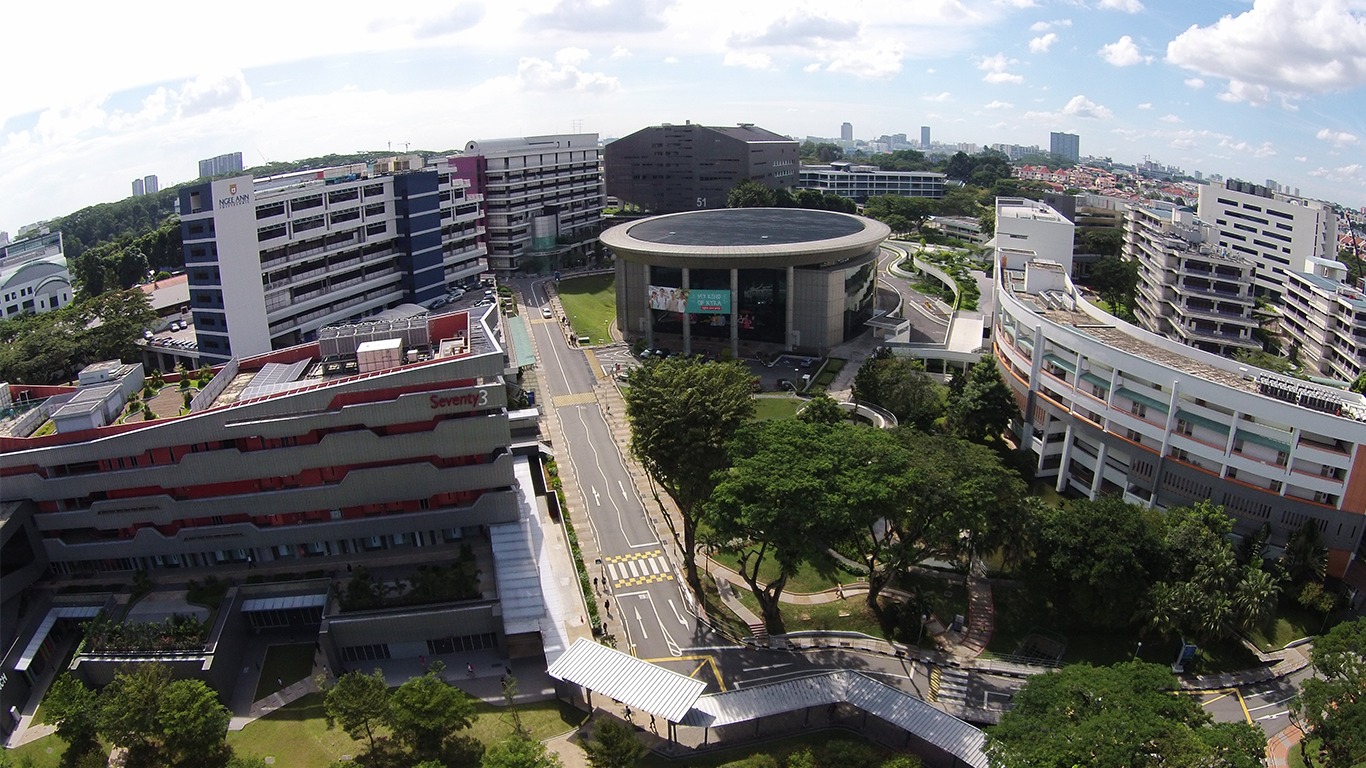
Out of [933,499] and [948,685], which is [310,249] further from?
[948,685]

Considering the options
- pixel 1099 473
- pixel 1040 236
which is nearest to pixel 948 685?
pixel 1099 473

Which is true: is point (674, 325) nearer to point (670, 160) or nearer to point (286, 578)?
point (286, 578)

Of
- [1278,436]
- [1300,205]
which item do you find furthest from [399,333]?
[1300,205]

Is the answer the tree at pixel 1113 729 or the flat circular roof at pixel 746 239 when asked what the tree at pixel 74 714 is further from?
the flat circular roof at pixel 746 239

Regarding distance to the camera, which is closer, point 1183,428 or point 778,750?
point 778,750

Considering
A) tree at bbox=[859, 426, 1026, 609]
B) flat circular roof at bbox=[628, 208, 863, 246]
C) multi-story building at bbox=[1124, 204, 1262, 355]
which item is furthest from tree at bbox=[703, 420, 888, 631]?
multi-story building at bbox=[1124, 204, 1262, 355]

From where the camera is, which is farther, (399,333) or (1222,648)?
(399,333)
